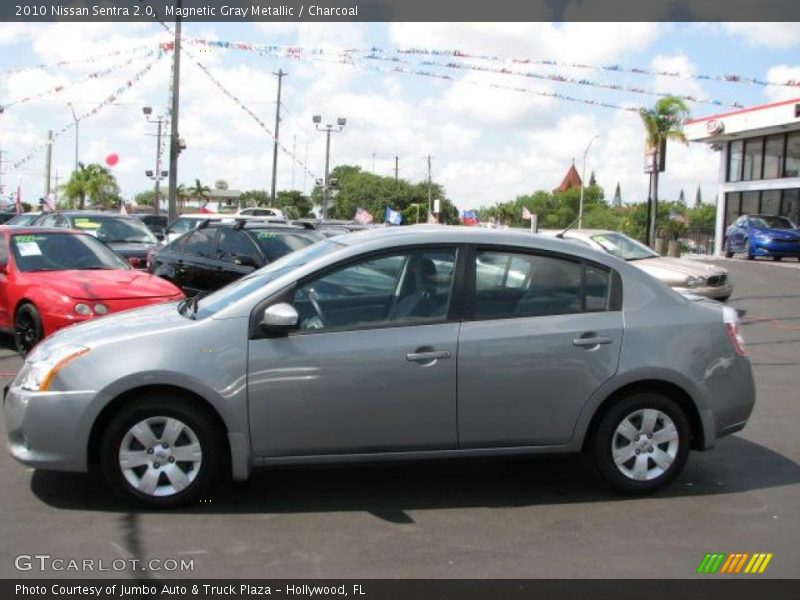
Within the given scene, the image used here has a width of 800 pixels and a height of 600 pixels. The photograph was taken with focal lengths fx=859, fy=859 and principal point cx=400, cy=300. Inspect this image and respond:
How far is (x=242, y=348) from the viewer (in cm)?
474

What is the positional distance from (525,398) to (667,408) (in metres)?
0.91

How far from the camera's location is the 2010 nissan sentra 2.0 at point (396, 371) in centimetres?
471

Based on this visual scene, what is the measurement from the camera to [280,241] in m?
12.5

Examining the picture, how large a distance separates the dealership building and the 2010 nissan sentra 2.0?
3183 cm

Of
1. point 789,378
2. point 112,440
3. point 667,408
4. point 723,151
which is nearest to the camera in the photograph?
point 112,440

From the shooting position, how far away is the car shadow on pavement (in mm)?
4934

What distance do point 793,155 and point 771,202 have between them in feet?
7.40

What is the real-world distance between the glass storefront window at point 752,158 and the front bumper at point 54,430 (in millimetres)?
38371

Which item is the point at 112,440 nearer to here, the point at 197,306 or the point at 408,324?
the point at 197,306

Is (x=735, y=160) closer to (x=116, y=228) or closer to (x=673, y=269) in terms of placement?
(x=673, y=269)

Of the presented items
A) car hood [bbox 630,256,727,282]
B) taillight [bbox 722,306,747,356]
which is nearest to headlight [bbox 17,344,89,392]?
taillight [bbox 722,306,747,356]

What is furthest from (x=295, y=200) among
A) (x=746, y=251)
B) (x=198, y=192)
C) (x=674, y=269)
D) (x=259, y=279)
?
(x=259, y=279)

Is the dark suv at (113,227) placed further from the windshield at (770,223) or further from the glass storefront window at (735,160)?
the glass storefront window at (735,160)

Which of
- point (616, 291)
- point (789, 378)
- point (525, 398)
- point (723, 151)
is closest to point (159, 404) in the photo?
point (525, 398)
